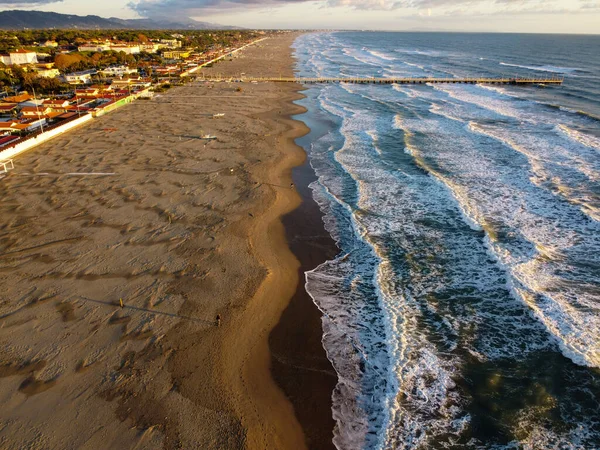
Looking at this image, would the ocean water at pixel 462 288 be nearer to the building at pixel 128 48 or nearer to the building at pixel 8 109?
the building at pixel 8 109

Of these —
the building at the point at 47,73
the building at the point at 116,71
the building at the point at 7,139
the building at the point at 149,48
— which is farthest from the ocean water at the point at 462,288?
the building at the point at 149,48

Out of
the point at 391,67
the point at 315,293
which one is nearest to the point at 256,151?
the point at 315,293

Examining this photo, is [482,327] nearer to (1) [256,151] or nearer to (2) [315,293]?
(2) [315,293]

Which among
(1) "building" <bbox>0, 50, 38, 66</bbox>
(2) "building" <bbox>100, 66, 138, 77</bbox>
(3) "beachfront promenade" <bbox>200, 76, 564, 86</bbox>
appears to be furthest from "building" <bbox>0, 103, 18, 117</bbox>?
(1) "building" <bbox>0, 50, 38, 66</bbox>

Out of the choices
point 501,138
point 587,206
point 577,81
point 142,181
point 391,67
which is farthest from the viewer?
point 391,67

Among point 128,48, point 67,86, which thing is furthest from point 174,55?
point 67,86

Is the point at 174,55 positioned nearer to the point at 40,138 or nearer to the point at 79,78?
the point at 79,78

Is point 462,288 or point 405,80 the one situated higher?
point 405,80

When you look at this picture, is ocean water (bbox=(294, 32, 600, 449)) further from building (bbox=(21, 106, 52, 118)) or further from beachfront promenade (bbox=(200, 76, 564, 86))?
beachfront promenade (bbox=(200, 76, 564, 86))
